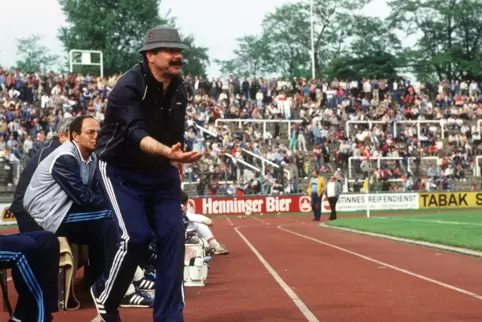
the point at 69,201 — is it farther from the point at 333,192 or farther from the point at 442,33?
the point at 442,33

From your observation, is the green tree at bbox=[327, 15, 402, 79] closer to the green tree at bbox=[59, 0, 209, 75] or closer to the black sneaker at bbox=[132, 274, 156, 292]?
the green tree at bbox=[59, 0, 209, 75]

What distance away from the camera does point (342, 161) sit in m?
45.6

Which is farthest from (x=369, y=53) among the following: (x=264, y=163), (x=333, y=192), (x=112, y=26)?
(x=333, y=192)

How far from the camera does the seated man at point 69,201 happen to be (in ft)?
29.9

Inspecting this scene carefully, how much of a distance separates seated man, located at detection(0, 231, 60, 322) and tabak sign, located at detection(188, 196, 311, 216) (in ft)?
108

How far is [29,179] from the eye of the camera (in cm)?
980

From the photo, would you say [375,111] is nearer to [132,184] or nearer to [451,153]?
[451,153]

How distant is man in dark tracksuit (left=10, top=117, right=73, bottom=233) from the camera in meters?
9.42

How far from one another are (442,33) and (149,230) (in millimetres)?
84040

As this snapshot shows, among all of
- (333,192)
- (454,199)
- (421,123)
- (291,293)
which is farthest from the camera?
(421,123)

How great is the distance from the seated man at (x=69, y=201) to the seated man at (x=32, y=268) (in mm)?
2045

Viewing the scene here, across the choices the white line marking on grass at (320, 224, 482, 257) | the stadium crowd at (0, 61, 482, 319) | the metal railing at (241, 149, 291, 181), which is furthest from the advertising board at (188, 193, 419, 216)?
the white line marking on grass at (320, 224, 482, 257)

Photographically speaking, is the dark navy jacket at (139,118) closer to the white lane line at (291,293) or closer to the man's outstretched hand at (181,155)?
the man's outstretched hand at (181,155)

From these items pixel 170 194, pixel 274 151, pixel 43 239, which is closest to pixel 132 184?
pixel 170 194
